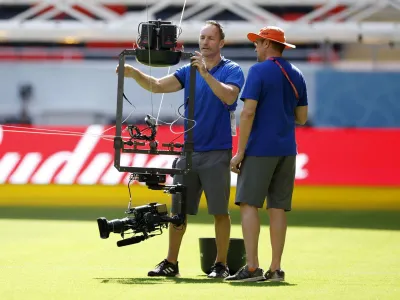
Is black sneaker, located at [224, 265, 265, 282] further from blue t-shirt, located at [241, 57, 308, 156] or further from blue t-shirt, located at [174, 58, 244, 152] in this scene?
blue t-shirt, located at [174, 58, 244, 152]

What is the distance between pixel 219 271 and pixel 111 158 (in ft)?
28.3

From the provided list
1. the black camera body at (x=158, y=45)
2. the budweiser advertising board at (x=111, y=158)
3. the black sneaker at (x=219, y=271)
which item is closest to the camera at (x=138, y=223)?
the black sneaker at (x=219, y=271)

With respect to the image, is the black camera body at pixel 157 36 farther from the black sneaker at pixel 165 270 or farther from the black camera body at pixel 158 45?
the black sneaker at pixel 165 270

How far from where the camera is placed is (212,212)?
344 inches

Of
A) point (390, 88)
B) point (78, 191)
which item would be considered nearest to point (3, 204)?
point (78, 191)

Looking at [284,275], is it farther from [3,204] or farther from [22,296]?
[3,204]

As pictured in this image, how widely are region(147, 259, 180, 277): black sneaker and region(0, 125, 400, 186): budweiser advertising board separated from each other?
26.6ft

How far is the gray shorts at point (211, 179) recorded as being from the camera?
28.8 ft

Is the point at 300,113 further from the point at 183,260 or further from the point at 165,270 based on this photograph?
the point at 183,260

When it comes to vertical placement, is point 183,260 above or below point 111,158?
above

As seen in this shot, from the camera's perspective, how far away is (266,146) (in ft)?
27.5

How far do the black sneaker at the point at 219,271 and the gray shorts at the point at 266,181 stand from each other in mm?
633

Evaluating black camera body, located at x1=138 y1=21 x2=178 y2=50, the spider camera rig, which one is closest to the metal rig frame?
the spider camera rig

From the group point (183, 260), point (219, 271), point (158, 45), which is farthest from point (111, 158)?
point (158, 45)
